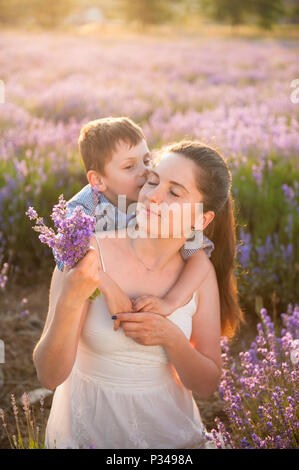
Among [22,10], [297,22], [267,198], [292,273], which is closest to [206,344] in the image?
[292,273]

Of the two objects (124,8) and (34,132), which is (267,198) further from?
(124,8)

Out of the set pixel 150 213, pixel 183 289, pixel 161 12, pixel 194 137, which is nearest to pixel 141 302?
pixel 183 289

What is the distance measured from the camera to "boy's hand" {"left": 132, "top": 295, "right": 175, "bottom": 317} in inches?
77.1

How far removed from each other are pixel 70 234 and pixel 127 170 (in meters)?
1.19

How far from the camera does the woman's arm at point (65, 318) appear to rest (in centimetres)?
159

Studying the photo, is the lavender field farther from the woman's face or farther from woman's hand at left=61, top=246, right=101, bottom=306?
woman's hand at left=61, top=246, right=101, bottom=306

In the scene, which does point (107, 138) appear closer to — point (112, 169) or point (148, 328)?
point (112, 169)

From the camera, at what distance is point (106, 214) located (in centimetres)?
265

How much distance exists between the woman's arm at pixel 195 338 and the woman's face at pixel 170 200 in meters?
0.31

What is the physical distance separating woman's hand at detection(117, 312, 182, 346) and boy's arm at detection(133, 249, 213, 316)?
0.04 metres

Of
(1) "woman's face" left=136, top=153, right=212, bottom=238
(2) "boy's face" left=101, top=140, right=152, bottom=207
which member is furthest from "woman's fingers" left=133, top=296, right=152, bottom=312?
(2) "boy's face" left=101, top=140, right=152, bottom=207

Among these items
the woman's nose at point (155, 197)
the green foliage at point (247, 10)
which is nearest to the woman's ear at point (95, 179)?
the woman's nose at point (155, 197)
